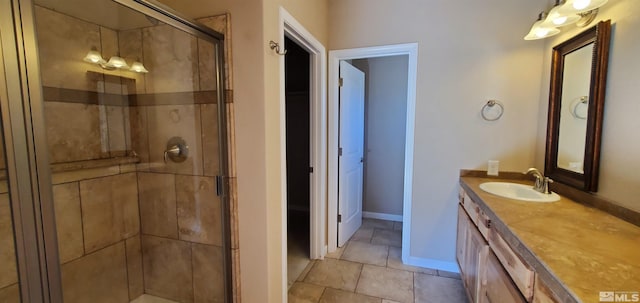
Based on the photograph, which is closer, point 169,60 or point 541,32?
point 169,60

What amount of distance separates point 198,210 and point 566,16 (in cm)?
263

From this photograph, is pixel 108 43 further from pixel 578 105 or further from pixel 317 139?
pixel 578 105

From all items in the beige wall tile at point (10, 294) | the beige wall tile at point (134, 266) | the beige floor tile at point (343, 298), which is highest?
the beige wall tile at point (10, 294)

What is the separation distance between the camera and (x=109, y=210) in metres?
1.73

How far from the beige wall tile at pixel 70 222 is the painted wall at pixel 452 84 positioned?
2338 millimetres

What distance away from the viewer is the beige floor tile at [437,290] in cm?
199

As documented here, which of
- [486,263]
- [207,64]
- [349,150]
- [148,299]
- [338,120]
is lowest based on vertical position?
[148,299]

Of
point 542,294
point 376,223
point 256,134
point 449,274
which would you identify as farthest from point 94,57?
point 376,223

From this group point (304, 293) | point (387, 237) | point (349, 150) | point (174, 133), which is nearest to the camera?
point (174, 133)

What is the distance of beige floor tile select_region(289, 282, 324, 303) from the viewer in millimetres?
1983

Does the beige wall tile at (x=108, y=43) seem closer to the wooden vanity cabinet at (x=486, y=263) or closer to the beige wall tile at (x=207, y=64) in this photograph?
the beige wall tile at (x=207, y=64)

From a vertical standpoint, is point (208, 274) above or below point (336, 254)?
above

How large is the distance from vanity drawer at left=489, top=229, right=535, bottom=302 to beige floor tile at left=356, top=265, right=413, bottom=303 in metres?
0.98

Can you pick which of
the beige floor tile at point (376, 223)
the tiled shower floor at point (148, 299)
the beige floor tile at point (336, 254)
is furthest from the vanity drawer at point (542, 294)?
the beige floor tile at point (376, 223)
